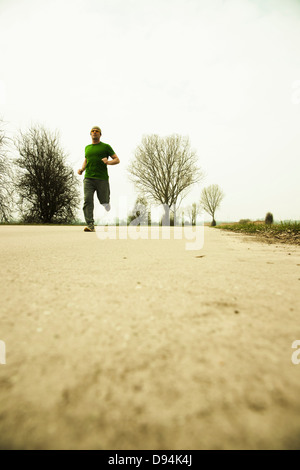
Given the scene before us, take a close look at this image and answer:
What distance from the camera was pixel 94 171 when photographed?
431cm

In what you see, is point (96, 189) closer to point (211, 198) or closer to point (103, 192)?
point (103, 192)

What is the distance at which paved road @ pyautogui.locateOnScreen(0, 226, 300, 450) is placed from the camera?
281 mm

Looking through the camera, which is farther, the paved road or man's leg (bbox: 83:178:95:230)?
man's leg (bbox: 83:178:95:230)

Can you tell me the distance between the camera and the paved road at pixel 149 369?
0.92 feet

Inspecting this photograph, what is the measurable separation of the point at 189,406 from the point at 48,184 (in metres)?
15.7

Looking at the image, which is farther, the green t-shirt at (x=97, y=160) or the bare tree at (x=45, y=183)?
the bare tree at (x=45, y=183)

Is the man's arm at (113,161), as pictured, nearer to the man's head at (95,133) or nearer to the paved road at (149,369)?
the man's head at (95,133)

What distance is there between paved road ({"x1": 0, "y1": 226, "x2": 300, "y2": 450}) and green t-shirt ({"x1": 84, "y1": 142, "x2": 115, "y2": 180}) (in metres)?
3.89

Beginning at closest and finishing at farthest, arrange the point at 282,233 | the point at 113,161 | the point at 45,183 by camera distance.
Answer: the point at 113,161 → the point at 282,233 → the point at 45,183

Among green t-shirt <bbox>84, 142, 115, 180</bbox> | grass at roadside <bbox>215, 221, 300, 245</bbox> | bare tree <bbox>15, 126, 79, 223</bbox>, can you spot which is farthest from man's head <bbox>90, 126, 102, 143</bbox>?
bare tree <bbox>15, 126, 79, 223</bbox>

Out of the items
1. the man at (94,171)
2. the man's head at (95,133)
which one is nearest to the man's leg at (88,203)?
the man at (94,171)

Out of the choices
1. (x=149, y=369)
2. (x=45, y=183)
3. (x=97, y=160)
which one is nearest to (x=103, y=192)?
(x=97, y=160)

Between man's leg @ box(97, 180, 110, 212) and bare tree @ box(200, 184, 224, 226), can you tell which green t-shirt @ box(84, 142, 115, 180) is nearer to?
man's leg @ box(97, 180, 110, 212)

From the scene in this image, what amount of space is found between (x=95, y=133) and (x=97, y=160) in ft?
1.81
